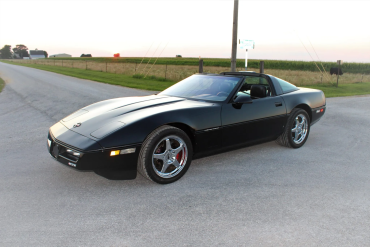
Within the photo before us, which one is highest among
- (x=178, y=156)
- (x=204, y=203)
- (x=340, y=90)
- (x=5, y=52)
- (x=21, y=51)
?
(x=21, y=51)

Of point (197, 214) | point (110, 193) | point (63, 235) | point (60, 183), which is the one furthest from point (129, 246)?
point (60, 183)

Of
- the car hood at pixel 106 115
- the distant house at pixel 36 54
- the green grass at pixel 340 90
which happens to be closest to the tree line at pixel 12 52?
the distant house at pixel 36 54

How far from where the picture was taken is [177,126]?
13.0ft

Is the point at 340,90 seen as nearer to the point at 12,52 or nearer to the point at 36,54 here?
the point at 36,54

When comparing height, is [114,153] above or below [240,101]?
below

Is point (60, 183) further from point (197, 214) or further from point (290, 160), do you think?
point (290, 160)

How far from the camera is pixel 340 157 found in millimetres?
5066

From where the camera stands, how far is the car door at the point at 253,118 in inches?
173

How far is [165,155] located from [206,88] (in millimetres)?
1555

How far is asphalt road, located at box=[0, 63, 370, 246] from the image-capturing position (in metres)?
2.67

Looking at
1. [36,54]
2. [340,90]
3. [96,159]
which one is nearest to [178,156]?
[96,159]

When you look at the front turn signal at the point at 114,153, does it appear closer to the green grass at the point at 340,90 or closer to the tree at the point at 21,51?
the green grass at the point at 340,90

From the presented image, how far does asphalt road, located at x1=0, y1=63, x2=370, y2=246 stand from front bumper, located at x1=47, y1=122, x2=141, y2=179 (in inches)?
8.0

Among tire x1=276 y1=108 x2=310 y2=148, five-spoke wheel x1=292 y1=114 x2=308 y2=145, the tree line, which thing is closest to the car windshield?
tire x1=276 y1=108 x2=310 y2=148
